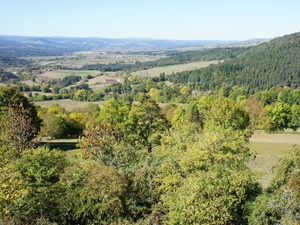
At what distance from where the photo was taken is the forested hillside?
450 ft

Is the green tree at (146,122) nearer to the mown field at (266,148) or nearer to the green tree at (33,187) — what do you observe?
the mown field at (266,148)

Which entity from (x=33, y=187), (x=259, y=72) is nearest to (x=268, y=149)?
(x=33, y=187)

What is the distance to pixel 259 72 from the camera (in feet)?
490

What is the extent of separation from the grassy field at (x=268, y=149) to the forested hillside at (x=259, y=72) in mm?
81368

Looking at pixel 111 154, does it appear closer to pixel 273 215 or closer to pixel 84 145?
pixel 84 145

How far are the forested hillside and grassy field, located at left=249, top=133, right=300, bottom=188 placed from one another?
8137 cm

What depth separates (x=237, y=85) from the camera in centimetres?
14588

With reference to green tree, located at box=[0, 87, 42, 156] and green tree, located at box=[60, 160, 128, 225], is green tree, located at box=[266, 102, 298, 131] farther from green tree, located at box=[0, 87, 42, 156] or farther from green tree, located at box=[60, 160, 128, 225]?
green tree, located at box=[60, 160, 128, 225]

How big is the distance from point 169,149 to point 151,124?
12527 millimetres

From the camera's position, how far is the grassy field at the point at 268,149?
35156 mm

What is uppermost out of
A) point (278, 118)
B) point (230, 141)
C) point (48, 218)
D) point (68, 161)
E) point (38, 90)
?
point (230, 141)

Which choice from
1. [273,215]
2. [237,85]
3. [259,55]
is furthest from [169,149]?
[259,55]

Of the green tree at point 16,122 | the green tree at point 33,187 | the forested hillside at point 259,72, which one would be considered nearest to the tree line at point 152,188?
the green tree at point 33,187

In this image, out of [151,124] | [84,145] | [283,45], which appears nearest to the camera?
[84,145]
